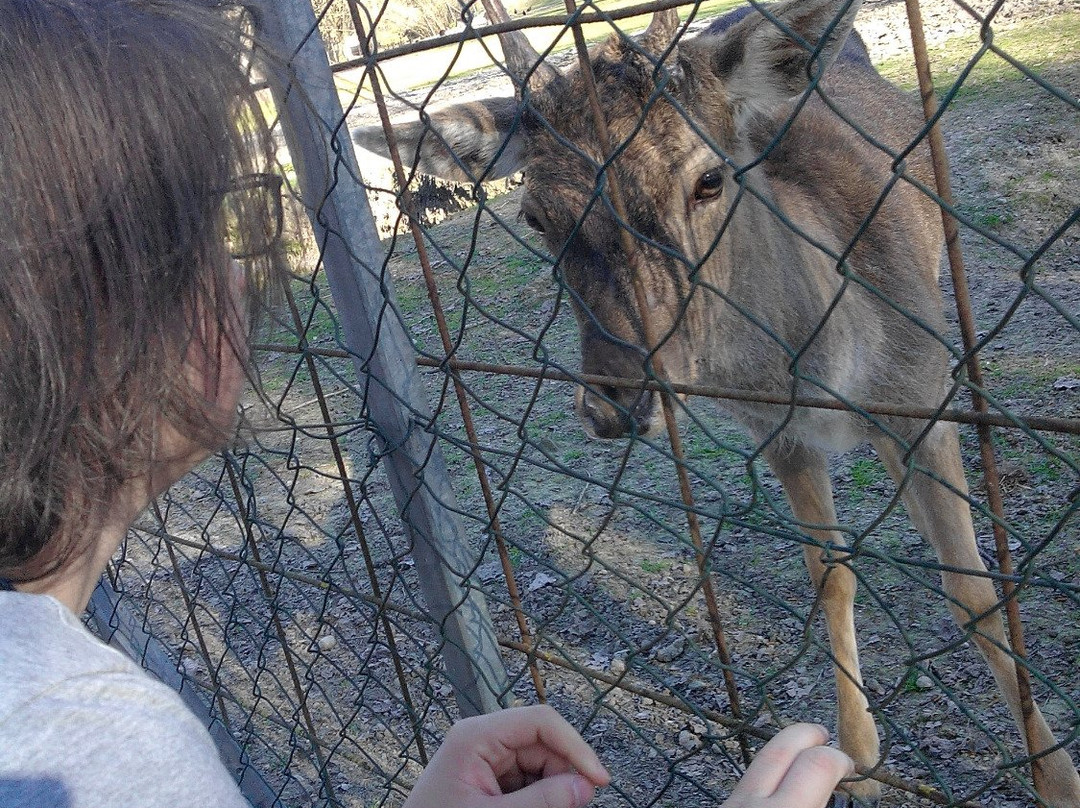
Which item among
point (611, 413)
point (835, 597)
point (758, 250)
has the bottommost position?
point (835, 597)

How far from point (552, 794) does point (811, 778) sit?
44 centimetres

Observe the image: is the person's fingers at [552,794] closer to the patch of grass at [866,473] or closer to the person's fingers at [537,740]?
the person's fingers at [537,740]

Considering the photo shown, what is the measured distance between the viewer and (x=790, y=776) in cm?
142

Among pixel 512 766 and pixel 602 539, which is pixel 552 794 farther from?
pixel 602 539

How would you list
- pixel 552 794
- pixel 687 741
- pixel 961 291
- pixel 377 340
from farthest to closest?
pixel 687 741, pixel 377 340, pixel 552 794, pixel 961 291

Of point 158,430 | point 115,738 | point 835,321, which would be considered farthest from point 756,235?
point 115,738

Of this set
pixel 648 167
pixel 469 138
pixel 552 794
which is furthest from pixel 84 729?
pixel 469 138

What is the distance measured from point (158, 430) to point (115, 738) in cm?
51

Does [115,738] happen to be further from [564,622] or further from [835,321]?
[564,622]

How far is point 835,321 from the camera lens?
311 centimetres

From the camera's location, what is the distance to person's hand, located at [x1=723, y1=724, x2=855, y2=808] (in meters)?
1.38

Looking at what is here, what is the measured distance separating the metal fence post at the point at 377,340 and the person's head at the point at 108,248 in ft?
1.54

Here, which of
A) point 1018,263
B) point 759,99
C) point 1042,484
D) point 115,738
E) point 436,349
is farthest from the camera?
point 436,349

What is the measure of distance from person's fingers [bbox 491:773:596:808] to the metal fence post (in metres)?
0.68
